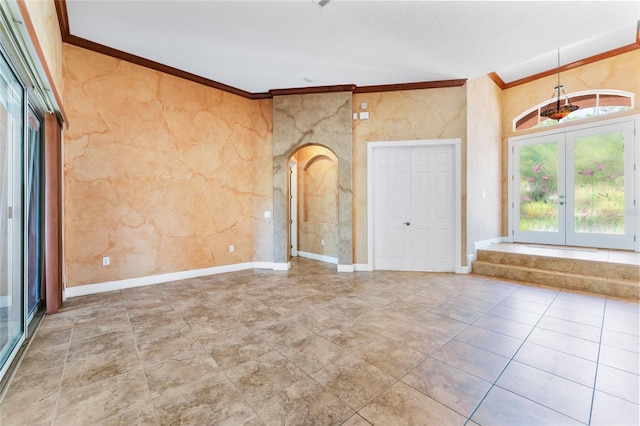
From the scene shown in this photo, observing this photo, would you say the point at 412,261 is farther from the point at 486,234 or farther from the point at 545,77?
the point at 545,77

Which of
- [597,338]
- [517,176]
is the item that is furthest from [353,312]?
[517,176]

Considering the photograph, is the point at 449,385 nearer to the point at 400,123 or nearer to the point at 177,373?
the point at 177,373

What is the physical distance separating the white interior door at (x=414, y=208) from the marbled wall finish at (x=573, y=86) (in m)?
2.28

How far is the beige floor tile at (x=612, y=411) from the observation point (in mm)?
1499

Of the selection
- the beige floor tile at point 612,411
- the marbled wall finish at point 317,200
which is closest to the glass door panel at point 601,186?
the marbled wall finish at point 317,200

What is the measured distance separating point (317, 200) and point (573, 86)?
565 centimetres

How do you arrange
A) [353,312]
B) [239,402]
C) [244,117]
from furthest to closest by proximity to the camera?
[244,117] < [353,312] < [239,402]

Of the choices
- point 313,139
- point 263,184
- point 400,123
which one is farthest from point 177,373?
point 400,123

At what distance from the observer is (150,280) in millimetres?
4215

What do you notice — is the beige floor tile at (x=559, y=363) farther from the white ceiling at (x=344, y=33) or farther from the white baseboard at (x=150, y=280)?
the white baseboard at (x=150, y=280)

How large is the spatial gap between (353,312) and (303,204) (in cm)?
423

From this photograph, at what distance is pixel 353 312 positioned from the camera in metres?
3.12

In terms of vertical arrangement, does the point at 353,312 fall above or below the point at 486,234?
below

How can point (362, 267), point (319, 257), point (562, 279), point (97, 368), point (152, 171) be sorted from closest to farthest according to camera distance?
point (97, 368) < point (562, 279) < point (152, 171) < point (362, 267) < point (319, 257)
